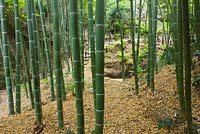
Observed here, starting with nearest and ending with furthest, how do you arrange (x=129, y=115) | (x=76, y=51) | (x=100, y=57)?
(x=100, y=57)
(x=76, y=51)
(x=129, y=115)

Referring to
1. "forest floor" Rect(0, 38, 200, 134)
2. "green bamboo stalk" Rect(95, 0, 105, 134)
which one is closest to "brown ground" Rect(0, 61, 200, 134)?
"forest floor" Rect(0, 38, 200, 134)

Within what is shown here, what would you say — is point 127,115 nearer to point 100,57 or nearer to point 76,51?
point 76,51

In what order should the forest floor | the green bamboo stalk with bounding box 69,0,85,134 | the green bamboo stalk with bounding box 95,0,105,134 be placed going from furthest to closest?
the forest floor, the green bamboo stalk with bounding box 69,0,85,134, the green bamboo stalk with bounding box 95,0,105,134

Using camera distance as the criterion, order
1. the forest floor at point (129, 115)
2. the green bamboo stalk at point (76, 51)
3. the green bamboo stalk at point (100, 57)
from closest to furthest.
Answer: the green bamboo stalk at point (100, 57) → the green bamboo stalk at point (76, 51) → the forest floor at point (129, 115)

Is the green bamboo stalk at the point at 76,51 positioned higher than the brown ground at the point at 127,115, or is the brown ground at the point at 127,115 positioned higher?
the green bamboo stalk at the point at 76,51

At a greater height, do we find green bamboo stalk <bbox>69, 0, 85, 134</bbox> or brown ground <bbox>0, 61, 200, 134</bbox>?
green bamboo stalk <bbox>69, 0, 85, 134</bbox>

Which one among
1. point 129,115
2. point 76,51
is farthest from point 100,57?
point 129,115

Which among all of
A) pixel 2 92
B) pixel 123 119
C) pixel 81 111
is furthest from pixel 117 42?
pixel 81 111

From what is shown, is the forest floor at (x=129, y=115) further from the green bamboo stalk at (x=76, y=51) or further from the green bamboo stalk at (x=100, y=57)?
the green bamboo stalk at (x=100, y=57)

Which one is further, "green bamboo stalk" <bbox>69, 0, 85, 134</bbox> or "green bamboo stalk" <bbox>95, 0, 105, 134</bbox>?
"green bamboo stalk" <bbox>69, 0, 85, 134</bbox>

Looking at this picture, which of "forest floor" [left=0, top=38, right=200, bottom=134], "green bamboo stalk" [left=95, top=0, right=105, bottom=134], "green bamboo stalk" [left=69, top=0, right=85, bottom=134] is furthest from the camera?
"forest floor" [left=0, top=38, right=200, bottom=134]

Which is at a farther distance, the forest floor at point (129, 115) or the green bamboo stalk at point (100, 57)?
the forest floor at point (129, 115)

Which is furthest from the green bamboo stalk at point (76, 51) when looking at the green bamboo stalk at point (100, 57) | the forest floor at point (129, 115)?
the forest floor at point (129, 115)

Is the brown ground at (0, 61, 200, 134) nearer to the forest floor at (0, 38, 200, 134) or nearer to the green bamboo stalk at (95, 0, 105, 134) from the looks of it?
the forest floor at (0, 38, 200, 134)
